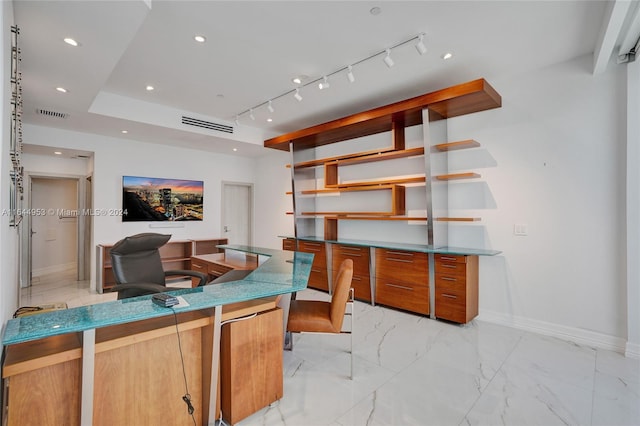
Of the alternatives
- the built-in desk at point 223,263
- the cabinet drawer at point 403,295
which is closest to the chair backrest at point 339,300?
the built-in desk at point 223,263

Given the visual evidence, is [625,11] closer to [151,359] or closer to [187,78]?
[151,359]

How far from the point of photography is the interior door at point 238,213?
23.5ft

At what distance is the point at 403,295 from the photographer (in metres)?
4.03

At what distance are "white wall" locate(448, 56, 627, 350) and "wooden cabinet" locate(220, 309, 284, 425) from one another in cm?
286

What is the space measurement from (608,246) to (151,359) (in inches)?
157

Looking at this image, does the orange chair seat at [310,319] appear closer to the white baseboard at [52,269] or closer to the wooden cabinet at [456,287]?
the wooden cabinet at [456,287]

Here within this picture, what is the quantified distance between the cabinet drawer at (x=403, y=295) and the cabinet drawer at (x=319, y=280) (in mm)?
1032

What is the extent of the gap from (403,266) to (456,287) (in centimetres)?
68

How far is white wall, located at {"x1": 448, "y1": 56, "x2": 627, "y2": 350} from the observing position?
10.0 feet

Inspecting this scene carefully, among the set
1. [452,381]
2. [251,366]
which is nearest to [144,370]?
[251,366]

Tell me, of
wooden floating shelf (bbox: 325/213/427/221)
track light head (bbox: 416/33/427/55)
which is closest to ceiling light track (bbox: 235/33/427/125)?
track light head (bbox: 416/33/427/55)

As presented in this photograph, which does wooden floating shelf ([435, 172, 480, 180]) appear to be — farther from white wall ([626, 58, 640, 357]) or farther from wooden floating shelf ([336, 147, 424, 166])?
white wall ([626, 58, 640, 357])

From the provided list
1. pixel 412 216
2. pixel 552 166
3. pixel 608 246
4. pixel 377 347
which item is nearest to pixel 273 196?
pixel 412 216

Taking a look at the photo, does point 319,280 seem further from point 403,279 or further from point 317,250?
point 403,279
